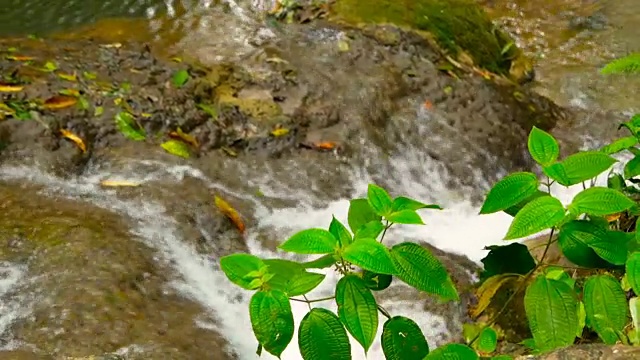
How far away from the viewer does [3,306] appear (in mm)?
2893

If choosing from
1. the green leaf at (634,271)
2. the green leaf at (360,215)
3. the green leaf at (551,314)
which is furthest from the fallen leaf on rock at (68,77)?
the green leaf at (634,271)

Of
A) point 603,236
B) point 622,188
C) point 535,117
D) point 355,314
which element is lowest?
point 535,117

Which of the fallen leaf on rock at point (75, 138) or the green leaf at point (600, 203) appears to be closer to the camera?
the green leaf at point (600, 203)

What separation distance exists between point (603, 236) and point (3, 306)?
263 cm

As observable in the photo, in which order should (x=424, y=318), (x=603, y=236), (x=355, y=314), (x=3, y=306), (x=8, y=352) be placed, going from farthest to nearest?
(x=424, y=318)
(x=3, y=306)
(x=8, y=352)
(x=603, y=236)
(x=355, y=314)

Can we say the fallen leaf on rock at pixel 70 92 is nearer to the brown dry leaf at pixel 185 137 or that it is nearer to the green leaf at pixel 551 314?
the brown dry leaf at pixel 185 137

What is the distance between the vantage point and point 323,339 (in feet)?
5.05

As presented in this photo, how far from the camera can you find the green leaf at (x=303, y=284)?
158 cm

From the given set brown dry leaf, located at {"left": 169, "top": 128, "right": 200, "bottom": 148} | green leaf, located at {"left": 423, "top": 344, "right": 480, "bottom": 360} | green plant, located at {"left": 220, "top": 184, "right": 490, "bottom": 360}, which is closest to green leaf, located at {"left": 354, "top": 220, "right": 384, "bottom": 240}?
green plant, located at {"left": 220, "top": 184, "right": 490, "bottom": 360}

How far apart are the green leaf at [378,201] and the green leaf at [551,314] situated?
0.45 metres

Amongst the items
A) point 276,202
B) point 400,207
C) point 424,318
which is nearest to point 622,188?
point 424,318

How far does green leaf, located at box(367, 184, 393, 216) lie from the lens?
5.74 feet

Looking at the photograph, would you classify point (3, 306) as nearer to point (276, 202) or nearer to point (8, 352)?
point (8, 352)

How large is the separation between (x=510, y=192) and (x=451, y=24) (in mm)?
5195
